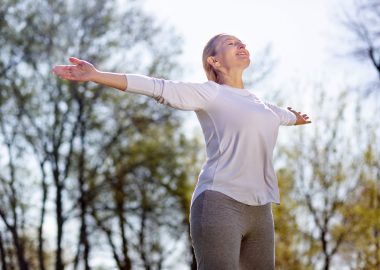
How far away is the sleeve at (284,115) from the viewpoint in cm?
369

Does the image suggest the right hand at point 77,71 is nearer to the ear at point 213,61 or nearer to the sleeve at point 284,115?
the ear at point 213,61

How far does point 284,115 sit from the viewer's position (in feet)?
12.3

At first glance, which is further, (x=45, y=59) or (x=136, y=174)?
(x=136, y=174)

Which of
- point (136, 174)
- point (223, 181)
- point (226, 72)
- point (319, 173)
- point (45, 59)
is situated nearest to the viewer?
point (223, 181)

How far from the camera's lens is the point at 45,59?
1856cm

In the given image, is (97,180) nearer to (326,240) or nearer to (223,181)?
(326,240)

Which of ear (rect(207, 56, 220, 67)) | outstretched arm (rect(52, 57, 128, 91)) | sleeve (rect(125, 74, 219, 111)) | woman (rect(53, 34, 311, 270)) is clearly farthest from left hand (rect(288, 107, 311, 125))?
outstretched arm (rect(52, 57, 128, 91))

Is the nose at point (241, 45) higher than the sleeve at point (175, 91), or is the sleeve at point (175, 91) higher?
the nose at point (241, 45)

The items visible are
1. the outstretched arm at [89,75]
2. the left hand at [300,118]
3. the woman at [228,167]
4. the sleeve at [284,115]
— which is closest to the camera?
the outstretched arm at [89,75]

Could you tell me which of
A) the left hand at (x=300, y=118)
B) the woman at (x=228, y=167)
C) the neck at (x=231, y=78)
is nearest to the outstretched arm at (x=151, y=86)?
the woman at (x=228, y=167)

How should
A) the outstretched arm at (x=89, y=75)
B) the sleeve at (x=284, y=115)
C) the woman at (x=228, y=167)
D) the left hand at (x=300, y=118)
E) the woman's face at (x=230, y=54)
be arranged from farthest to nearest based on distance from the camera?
the left hand at (x=300, y=118) < the sleeve at (x=284, y=115) < the woman's face at (x=230, y=54) < the woman at (x=228, y=167) < the outstretched arm at (x=89, y=75)

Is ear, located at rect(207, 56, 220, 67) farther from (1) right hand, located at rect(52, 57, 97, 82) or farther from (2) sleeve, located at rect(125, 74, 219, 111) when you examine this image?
(1) right hand, located at rect(52, 57, 97, 82)

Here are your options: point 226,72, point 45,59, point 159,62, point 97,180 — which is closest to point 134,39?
point 159,62

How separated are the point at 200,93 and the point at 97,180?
16.6 metres
